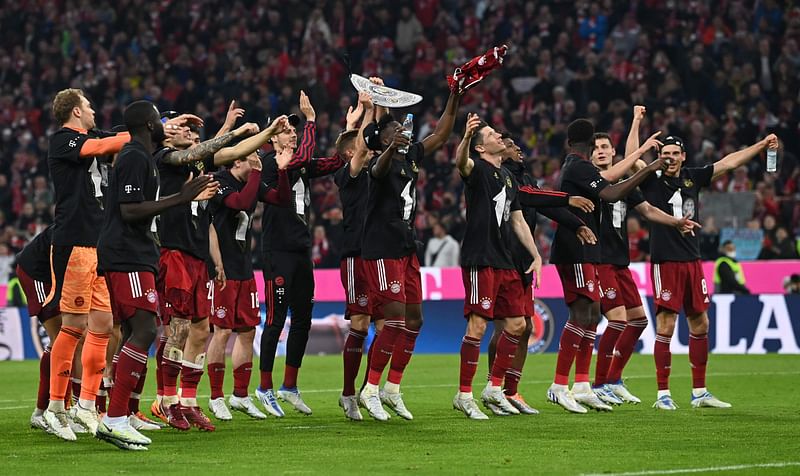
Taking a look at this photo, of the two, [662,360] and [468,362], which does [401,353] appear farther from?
[662,360]

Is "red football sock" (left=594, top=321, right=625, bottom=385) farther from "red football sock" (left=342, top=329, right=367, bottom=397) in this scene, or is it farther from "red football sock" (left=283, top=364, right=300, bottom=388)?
"red football sock" (left=283, top=364, right=300, bottom=388)

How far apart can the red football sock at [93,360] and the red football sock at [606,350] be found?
17.1 ft

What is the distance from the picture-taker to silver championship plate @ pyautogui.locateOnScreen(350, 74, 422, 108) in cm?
1089

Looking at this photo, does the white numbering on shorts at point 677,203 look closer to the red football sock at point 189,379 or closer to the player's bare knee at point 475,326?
the player's bare knee at point 475,326

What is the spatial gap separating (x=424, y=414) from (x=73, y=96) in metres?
4.29

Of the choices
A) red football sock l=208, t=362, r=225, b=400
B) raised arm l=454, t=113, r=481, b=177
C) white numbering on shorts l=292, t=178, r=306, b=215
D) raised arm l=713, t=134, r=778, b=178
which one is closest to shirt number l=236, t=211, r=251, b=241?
white numbering on shorts l=292, t=178, r=306, b=215

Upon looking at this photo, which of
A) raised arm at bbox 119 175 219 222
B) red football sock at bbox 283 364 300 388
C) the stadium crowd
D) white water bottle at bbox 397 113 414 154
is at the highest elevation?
the stadium crowd

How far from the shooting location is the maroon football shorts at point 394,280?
35.5 ft

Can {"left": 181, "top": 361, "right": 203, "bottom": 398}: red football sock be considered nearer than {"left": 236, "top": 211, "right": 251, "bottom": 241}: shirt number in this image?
Yes

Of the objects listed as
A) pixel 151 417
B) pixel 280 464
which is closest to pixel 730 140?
pixel 151 417

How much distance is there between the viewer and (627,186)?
11352mm

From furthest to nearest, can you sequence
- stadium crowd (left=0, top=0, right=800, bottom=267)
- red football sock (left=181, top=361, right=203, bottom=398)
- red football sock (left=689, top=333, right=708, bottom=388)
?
1. stadium crowd (left=0, top=0, right=800, bottom=267)
2. red football sock (left=689, top=333, right=708, bottom=388)
3. red football sock (left=181, top=361, right=203, bottom=398)

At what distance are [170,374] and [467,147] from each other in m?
3.14

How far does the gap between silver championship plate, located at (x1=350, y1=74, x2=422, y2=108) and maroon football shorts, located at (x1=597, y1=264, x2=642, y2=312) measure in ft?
9.31
